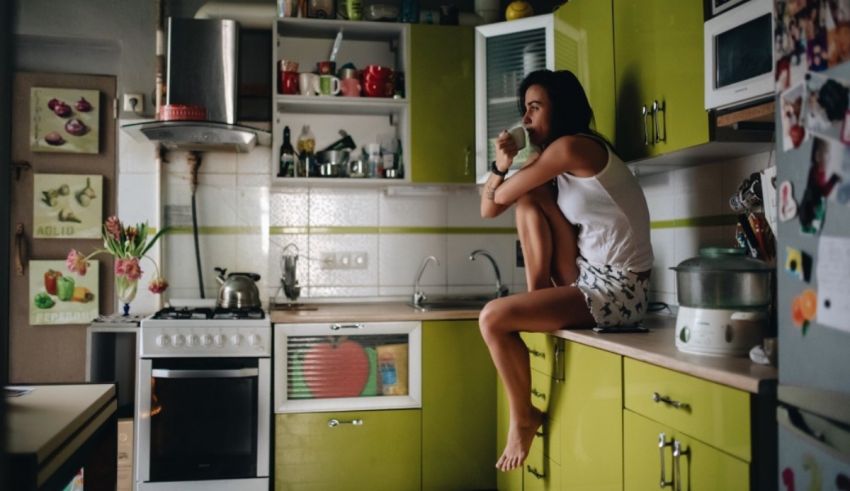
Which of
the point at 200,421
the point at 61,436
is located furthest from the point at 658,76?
the point at 200,421

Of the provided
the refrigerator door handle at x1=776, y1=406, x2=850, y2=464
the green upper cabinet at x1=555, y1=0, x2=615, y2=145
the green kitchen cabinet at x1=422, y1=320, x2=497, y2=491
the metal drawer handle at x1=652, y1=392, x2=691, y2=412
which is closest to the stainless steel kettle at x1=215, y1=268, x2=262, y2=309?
the green kitchen cabinet at x1=422, y1=320, x2=497, y2=491

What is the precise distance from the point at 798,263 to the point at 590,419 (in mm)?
997

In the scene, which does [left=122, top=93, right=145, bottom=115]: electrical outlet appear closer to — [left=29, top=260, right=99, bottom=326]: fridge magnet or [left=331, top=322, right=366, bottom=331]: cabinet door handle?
[left=29, top=260, right=99, bottom=326]: fridge magnet

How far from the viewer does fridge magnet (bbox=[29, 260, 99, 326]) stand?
3455mm

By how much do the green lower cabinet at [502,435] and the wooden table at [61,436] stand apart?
1.70 metres

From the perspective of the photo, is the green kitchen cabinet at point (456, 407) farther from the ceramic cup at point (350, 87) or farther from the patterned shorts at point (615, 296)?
the ceramic cup at point (350, 87)

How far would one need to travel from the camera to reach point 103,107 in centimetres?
354

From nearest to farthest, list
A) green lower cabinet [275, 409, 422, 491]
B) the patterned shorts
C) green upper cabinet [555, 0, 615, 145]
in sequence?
the patterned shorts → green upper cabinet [555, 0, 615, 145] → green lower cabinet [275, 409, 422, 491]

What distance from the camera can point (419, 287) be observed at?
3.47 metres

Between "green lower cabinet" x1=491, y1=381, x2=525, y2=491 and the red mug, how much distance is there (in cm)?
160

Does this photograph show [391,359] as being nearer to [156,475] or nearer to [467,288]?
[467,288]

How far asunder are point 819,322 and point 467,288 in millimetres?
2477

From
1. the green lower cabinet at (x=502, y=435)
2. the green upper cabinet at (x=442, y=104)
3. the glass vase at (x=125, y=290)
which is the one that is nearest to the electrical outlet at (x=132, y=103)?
the glass vase at (x=125, y=290)

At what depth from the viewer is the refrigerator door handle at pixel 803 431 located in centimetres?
103
